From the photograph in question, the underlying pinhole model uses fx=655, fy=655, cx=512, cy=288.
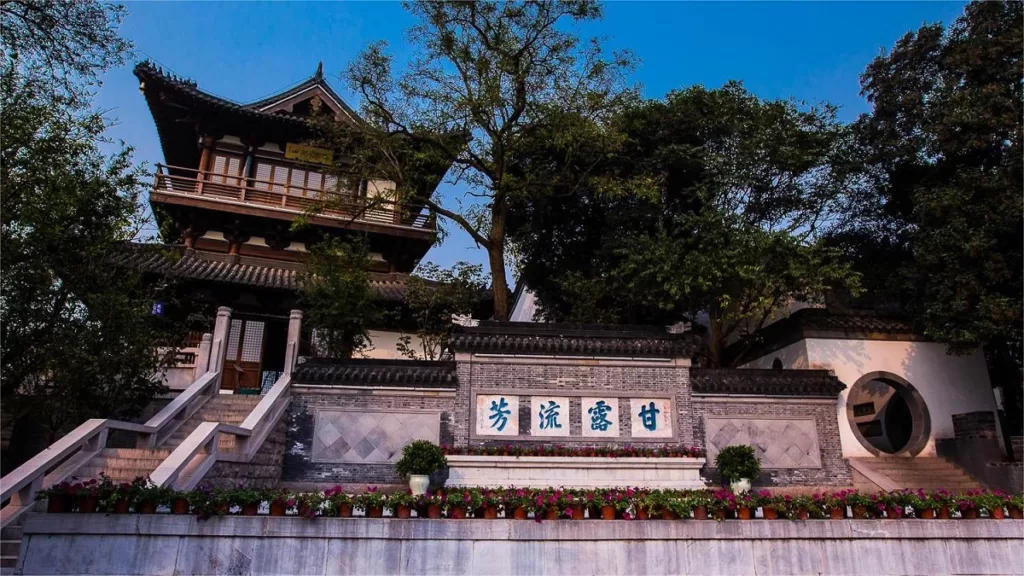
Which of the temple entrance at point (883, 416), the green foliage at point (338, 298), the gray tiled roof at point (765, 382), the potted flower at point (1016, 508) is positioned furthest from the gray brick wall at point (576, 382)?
the temple entrance at point (883, 416)

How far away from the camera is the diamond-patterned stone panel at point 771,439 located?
11.1 m

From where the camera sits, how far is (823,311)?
13328 millimetres

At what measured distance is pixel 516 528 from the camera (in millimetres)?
5910

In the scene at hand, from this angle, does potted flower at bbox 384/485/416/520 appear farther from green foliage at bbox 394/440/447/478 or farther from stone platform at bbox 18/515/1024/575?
green foliage at bbox 394/440/447/478

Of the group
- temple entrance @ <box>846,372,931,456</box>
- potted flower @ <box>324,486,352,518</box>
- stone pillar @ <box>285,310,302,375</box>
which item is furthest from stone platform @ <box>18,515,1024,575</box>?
temple entrance @ <box>846,372,931,456</box>

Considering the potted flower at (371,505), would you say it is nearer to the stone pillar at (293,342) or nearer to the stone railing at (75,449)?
the stone railing at (75,449)

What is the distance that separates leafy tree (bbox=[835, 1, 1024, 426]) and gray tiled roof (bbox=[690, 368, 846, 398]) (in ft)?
7.17

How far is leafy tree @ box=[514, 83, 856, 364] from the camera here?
476 inches

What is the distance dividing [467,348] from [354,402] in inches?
80.5

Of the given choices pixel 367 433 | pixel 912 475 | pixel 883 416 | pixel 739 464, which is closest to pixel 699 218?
pixel 739 464

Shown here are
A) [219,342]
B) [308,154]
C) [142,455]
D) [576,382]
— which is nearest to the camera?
[142,455]

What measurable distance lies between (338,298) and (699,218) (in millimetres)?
6910

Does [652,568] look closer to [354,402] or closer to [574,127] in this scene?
[354,402]

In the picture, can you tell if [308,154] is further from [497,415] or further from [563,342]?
[497,415]
